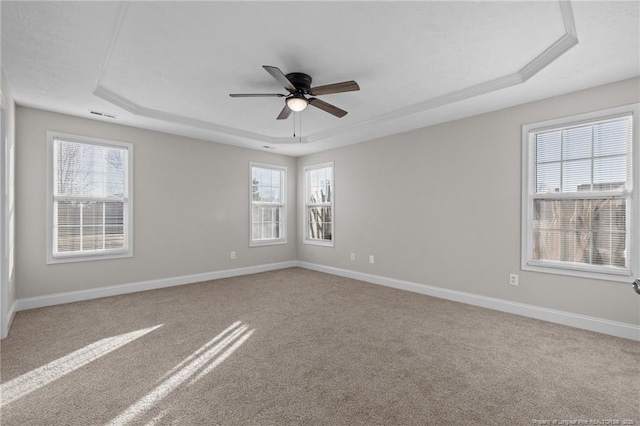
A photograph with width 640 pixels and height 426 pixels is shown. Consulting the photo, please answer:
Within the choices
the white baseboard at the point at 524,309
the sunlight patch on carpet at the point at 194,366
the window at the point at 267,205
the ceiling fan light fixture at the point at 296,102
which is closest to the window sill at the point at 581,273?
the white baseboard at the point at 524,309

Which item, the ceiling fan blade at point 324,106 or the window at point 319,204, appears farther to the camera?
the window at point 319,204

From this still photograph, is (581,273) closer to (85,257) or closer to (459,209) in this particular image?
(459,209)

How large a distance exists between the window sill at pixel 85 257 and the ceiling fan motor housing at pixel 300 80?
3.50 metres

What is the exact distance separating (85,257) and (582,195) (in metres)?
6.07

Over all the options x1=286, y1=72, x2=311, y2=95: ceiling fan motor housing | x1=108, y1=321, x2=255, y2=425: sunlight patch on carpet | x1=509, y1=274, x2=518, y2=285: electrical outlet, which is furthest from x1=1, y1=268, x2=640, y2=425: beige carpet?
x1=286, y1=72, x2=311, y2=95: ceiling fan motor housing

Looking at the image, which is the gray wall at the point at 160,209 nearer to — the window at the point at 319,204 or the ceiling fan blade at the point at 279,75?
the window at the point at 319,204

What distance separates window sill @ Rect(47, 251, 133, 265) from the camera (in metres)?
3.82

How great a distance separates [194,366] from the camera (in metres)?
2.30

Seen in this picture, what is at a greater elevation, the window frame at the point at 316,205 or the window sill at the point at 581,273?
the window frame at the point at 316,205

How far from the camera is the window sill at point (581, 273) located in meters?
2.92

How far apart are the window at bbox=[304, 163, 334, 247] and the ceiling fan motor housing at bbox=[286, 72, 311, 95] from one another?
119 inches

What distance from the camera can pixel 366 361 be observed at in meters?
2.38

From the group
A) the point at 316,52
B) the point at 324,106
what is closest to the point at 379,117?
the point at 324,106

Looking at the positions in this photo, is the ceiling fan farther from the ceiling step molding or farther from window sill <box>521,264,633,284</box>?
Answer: window sill <box>521,264,633,284</box>
